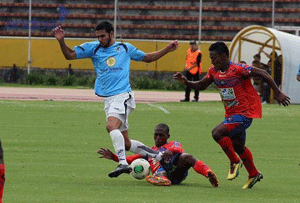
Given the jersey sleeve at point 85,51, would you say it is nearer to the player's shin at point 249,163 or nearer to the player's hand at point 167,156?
the player's hand at point 167,156

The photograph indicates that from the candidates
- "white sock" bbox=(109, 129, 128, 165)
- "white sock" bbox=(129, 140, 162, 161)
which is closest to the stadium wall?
"white sock" bbox=(129, 140, 162, 161)

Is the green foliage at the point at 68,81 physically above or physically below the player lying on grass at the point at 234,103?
below

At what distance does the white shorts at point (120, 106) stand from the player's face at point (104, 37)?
65cm

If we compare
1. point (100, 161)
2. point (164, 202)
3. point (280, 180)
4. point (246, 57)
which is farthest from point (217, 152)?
point (246, 57)

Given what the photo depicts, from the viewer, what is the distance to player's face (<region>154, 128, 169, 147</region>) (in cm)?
1132

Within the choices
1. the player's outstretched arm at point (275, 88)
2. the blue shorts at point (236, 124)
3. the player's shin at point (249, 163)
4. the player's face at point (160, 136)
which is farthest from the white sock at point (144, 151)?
the player's outstretched arm at point (275, 88)

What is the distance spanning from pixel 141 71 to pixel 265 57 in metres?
6.25

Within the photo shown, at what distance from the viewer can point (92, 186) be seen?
10883 millimetres

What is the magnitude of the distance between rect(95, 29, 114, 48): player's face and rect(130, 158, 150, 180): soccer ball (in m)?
1.56

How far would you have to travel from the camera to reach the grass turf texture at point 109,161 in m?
10.3

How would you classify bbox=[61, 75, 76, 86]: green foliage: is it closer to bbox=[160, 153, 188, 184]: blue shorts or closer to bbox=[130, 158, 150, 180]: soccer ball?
bbox=[130, 158, 150, 180]: soccer ball

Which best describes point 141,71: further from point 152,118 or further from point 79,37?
point 152,118

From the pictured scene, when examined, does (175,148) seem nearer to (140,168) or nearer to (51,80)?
(140,168)

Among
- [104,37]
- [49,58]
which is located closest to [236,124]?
[104,37]
